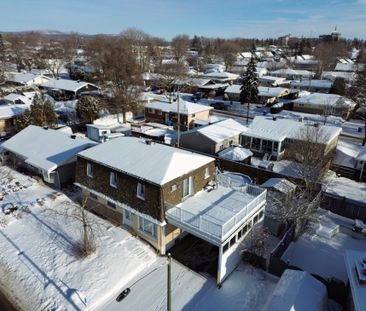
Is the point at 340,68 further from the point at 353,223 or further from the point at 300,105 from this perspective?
the point at 353,223

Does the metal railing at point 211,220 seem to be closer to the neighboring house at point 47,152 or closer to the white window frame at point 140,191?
the white window frame at point 140,191

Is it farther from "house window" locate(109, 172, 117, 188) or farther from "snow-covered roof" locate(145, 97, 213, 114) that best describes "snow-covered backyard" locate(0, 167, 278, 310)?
"snow-covered roof" locate(145, 97, 213, 114)

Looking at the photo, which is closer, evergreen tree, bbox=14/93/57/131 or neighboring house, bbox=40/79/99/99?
evergreen tree, bbox=14/93/57/131

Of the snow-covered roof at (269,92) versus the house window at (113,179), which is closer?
the house window at (113,179)

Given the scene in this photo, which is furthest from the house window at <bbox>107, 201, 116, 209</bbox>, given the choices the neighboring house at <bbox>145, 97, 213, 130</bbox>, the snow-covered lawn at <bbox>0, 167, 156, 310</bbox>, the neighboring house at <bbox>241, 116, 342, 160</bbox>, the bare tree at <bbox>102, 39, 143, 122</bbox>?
the bare tree at <bbox>102, 39, 143, 122</bbox>

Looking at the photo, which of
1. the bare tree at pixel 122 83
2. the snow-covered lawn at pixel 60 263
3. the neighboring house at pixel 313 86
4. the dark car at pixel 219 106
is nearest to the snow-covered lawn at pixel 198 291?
the snow-covered lawn at pixel 60 263

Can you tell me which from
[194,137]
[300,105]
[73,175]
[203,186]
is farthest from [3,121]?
[300,105]

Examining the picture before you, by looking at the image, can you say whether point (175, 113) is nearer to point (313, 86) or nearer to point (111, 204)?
point (111, 204)
